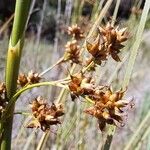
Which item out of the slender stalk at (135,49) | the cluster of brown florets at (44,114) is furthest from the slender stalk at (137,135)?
the cluster of brown florets at (44,114)

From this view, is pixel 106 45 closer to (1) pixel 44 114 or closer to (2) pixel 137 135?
(1) pixel 44 114

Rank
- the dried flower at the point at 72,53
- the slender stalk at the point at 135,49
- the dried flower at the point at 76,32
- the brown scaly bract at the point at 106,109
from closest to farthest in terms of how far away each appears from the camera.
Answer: the brown scaly bract at the point at 106,109 → the slender stalk at the point at 135,49 → the dried flower at the point at 72,53 → the dried flower at the point at 76,32

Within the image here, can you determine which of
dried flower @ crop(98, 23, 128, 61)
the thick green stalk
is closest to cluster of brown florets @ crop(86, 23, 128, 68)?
dried flower @ crop(98, 23, 128, 61)

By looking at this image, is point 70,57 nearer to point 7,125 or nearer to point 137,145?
point 7,125

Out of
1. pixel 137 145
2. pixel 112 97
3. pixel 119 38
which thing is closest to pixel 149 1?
pixel 119 38

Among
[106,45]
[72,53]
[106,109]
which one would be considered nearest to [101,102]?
[106,109]

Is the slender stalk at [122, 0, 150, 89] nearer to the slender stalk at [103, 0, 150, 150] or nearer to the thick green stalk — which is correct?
the slender stalk at [103, 0, 150, 150]

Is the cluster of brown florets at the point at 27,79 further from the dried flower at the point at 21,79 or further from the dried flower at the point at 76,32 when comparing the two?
the dried flower at the point at 76,32
